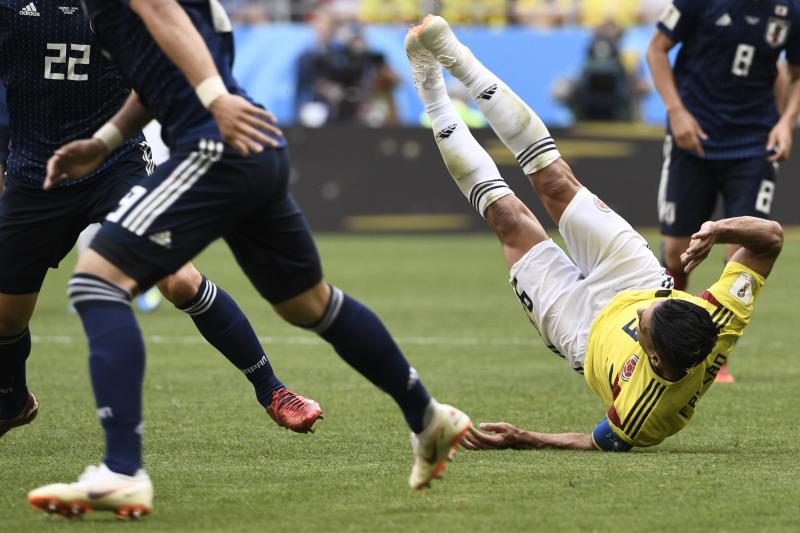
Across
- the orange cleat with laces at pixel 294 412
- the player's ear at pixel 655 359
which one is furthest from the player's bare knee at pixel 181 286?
the player's ear at pixel 655 359

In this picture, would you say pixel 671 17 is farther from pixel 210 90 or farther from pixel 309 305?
pixel 210 90

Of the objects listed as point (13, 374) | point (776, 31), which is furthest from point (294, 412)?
point (776, 31)

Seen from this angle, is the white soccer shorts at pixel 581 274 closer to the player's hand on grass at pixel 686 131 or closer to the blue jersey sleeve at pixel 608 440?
the blue jersey sleeve at pixel 608 440

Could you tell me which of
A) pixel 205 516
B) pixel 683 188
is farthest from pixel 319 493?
pixel 683 188

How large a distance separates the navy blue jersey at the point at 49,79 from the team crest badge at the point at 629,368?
2109 mm

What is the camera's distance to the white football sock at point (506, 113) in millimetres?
6223

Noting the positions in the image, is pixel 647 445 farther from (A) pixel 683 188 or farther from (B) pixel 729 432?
(A) pixel 683 188

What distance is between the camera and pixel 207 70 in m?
4.07

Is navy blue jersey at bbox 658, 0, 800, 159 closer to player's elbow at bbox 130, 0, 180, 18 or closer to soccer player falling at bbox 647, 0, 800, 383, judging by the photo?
soccer player falling at bbox 647, 0, 800, 383

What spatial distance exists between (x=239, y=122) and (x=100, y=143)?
72cm

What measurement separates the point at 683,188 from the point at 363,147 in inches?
400

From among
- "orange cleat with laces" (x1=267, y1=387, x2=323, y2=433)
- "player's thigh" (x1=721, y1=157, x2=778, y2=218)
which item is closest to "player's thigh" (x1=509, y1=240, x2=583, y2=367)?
"orange cleat with laces" (x1=267, y1=387, x2=323, y2=433)

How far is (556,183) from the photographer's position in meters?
6.16

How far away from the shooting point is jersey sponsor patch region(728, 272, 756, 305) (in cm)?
567
